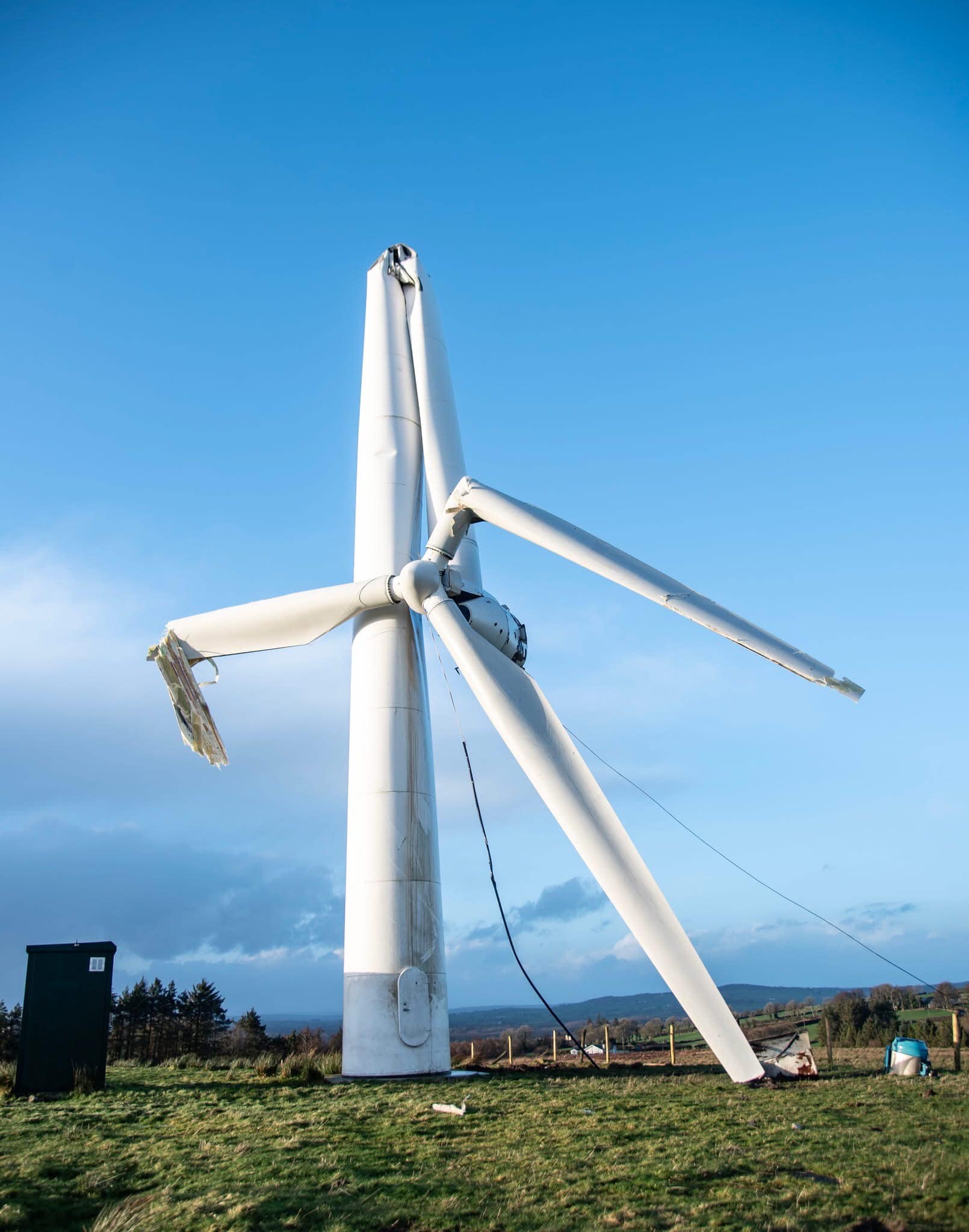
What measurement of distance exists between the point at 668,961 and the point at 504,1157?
13.8ft

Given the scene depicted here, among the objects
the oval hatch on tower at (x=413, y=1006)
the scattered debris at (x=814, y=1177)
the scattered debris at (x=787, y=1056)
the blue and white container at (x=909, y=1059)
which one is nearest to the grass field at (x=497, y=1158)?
the scattered debris at (x=814, y=1177)

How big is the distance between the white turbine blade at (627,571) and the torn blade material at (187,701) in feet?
21.6

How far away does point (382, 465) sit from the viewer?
22.0 m

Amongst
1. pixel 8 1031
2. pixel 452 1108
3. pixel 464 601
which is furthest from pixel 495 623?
pixel 8 1031

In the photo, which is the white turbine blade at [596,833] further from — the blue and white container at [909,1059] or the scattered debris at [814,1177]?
the blue and white container at [909,1059]

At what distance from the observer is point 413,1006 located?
1773 cm

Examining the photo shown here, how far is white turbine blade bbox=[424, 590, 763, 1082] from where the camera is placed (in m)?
13.4

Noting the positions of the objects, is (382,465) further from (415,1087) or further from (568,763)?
(415,1087)

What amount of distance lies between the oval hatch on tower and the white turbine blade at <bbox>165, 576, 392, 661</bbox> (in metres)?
6.88

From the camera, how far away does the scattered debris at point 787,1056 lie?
679 inches

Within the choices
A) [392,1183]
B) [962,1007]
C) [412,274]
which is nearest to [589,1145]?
[392,1183]

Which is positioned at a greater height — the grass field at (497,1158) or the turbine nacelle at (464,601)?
the turbine nacelle at (464,601)

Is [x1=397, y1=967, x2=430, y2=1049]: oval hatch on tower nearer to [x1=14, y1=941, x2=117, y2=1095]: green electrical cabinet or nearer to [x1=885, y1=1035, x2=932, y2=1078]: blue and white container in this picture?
[x1=14, y1=941, x2=117, y2=1095]: green electrical cabinet

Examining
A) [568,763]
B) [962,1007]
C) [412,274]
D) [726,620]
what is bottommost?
[962,1007]
